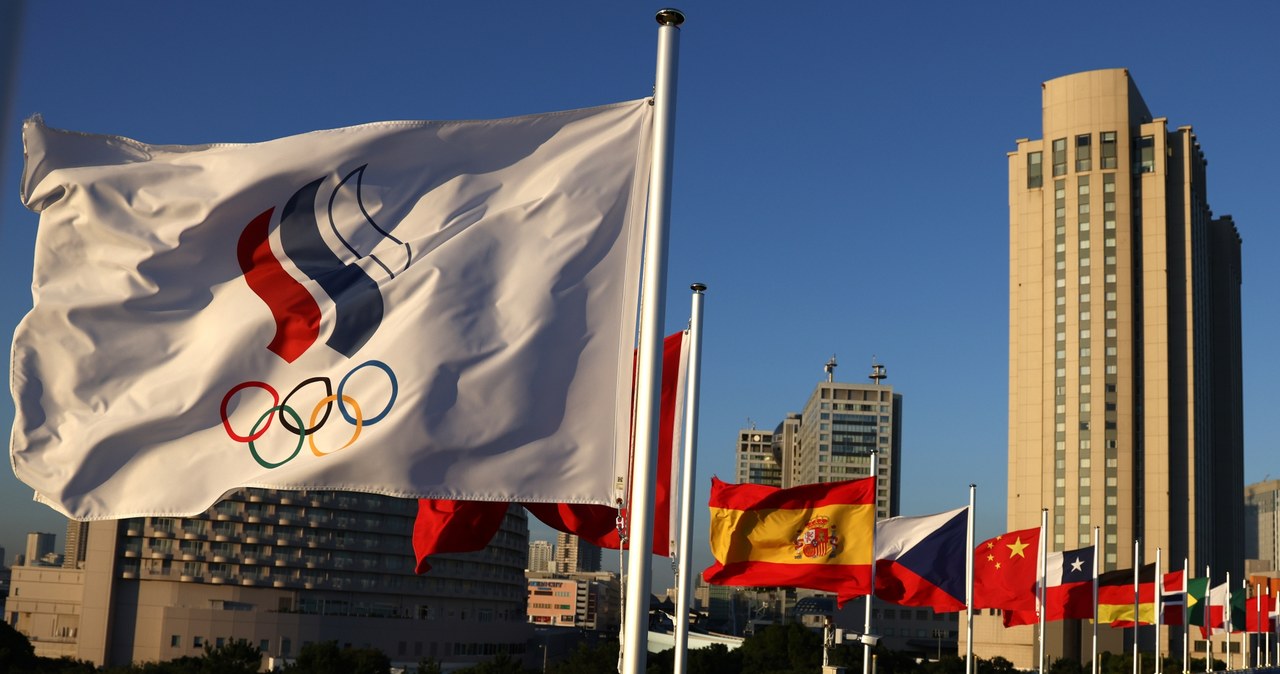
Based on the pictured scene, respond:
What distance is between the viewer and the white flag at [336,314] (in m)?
8.04

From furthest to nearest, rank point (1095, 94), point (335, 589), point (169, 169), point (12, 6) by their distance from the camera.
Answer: point (335, 589) → point (1095, 94) → point (169, 169) → point (12, 6)

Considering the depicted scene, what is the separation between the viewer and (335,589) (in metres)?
134

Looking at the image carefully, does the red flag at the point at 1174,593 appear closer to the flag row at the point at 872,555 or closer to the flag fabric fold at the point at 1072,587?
the flag fabric fold at the point at 1072,587

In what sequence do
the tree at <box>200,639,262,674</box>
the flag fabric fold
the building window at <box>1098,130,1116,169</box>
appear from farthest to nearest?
the building window at <box>1098,130,1116,169</box>, the tree at <box>200,639,262,674</box>, the flag fabric fold

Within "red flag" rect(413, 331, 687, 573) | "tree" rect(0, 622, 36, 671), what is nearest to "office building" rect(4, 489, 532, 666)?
"tree" rect(0, 622, 36, 671)

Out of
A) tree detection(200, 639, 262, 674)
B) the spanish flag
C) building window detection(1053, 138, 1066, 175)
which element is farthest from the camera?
building window detection(1053, 138, 1066, 175)

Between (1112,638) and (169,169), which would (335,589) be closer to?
(1112,638)

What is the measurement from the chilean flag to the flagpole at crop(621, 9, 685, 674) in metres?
19.5

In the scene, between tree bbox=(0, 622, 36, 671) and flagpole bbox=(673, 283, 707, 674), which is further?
tree bbox=(0, 622, 36, 671)

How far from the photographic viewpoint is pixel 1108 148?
115938mm

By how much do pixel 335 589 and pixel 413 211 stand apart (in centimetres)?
13185

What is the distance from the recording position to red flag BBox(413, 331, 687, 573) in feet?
35.2

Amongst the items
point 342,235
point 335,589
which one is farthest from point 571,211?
point 335,589

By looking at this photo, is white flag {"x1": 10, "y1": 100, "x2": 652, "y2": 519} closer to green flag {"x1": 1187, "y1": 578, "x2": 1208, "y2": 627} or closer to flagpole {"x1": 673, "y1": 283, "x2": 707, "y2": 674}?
flagpole {"x1": 673, "y1": 283, "x2": 707, "y2": 674}
